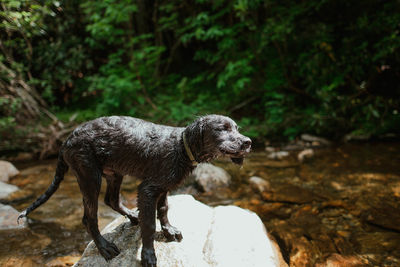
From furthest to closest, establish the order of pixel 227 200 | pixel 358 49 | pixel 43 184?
pixel 358 49
pixel 43 184
pixel 227 200

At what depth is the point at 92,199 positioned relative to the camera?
289 centimetres

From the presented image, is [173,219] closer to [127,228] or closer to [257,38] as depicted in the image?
[127,228]

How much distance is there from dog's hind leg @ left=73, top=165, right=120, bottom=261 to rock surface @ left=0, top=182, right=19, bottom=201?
3823mm

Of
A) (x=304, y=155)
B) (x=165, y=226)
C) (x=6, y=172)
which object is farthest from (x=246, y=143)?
(x=6, y=172)

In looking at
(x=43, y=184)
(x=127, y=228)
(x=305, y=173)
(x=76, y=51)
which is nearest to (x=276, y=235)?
(x=127, y=228)

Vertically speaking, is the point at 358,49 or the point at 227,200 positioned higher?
the point at 358,49

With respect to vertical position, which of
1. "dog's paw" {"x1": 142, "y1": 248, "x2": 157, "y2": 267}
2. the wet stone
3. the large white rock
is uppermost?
"dog's paw" {"x1": 142, "y1": 248, "x2": 157, "y2": 267}

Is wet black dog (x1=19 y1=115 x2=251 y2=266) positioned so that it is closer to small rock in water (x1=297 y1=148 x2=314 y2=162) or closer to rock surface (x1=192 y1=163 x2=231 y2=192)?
rock surface (x1=192 y1=163 x2=231 y2=192)

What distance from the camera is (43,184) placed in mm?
6438

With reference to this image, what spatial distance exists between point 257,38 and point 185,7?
4.20 meters

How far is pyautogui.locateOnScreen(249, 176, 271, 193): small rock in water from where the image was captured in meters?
5.72

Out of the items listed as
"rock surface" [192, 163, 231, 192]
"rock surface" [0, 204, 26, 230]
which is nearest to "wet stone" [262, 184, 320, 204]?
"rock surface" [192, 163, 231, 192]

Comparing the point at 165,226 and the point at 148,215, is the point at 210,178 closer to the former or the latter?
the point at 165,226

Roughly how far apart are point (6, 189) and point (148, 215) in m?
4.91
